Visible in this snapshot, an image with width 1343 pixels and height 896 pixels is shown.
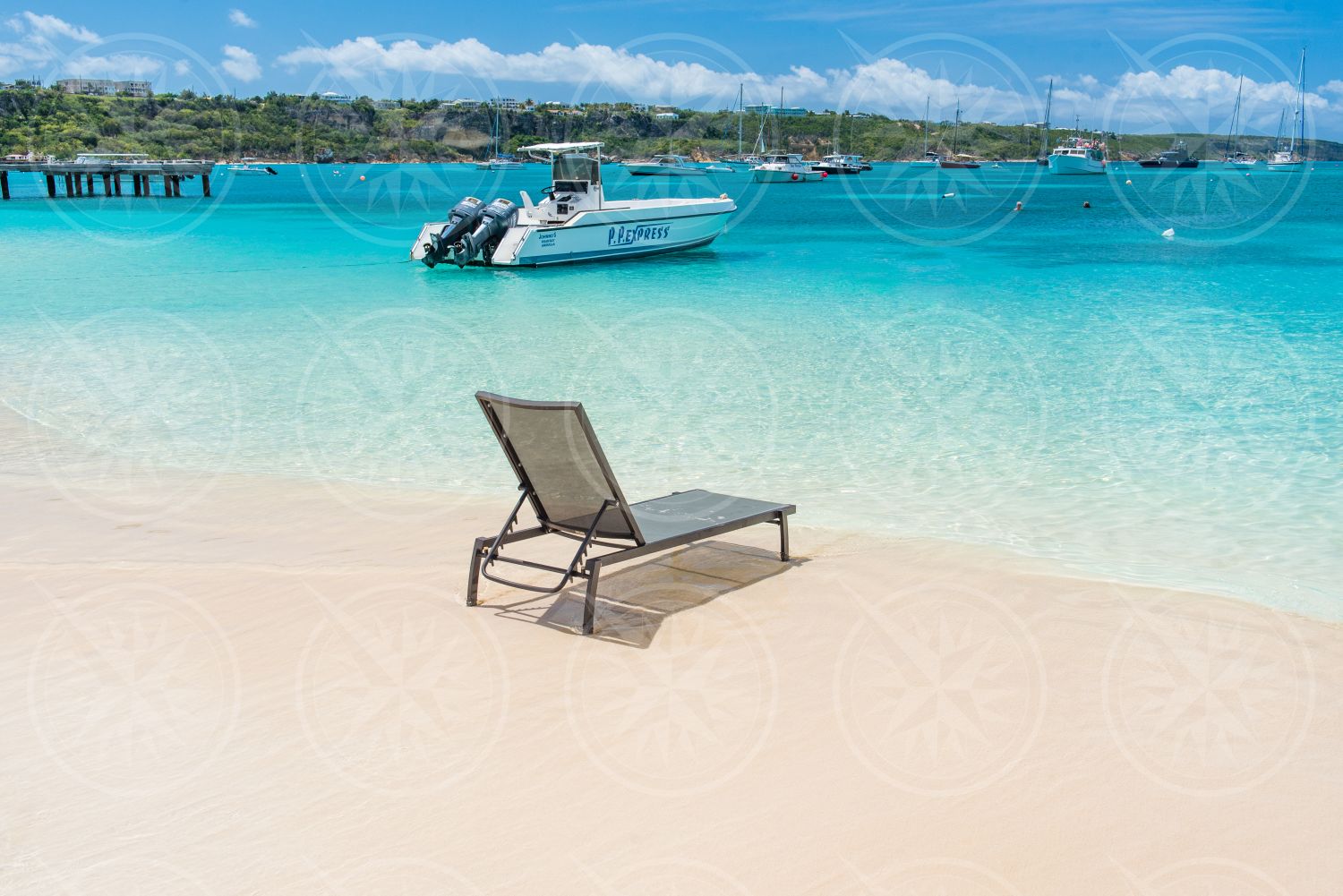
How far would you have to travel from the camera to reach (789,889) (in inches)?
112

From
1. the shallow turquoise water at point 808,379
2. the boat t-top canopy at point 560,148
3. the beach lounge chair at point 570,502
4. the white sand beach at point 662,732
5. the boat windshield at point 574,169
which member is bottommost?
the shallow turquoise water at point 808,379

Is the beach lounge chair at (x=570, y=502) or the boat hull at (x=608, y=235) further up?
the beach lounge chair at (x=570, y=502)

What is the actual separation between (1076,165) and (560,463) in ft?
383

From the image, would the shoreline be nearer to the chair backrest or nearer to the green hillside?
the chair backrest

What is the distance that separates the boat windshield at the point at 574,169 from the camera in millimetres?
24281

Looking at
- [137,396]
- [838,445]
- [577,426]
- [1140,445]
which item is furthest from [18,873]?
[137,396]

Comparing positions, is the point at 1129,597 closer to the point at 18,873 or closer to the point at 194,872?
the point at 194,872

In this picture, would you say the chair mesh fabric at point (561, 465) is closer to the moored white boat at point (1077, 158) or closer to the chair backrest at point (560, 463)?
the chair backrest at point (560, 463)

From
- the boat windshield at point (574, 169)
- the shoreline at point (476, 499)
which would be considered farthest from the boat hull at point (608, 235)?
the shoreline at point (476, 499)

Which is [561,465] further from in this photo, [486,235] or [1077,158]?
[1077,158]

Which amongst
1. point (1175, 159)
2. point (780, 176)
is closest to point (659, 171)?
point (780, 176)

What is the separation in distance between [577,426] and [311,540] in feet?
8.07

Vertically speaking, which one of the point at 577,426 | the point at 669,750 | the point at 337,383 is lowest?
the point at 337,383

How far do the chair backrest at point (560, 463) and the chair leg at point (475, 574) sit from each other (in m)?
0.31
